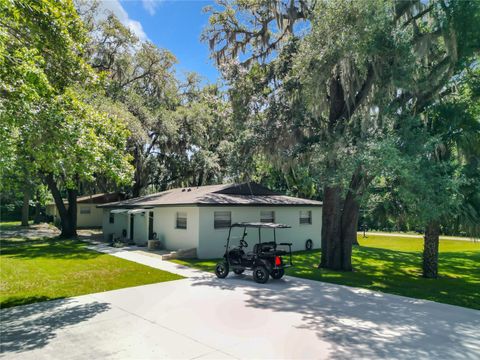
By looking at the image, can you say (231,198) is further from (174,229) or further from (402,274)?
(402,274)

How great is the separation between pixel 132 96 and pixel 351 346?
22.7m

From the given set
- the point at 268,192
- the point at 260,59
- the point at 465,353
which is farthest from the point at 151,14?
the point at 465,353

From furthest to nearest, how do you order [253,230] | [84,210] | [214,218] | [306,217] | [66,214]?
[84,210] → [66,214] → [306,217] → [253,230] → [214,218]

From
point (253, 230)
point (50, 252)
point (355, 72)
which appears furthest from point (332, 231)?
point (50, 252)

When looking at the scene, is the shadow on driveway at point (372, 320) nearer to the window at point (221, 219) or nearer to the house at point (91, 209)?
the window at point (221, 219)

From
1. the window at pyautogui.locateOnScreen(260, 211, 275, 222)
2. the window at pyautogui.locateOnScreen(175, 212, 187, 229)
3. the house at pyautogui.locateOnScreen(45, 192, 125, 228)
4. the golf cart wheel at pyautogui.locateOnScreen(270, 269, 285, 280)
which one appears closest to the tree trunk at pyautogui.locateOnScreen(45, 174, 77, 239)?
the house at pyautogui.locateOnScreen(45, 192, 125, 228)

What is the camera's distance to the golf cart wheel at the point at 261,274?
1061 cm

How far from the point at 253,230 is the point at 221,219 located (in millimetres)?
2000

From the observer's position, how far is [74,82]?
8867mm

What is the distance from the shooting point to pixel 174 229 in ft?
58.7

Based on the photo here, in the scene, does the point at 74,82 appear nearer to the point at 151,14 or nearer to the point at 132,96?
the point at 151,14

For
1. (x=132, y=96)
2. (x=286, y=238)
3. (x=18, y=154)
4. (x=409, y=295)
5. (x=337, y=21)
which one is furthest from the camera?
(x=132, y=96)

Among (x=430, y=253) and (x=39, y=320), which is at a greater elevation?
(x=430, y=253)

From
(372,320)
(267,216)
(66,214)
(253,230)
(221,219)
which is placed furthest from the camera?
(66,214)
